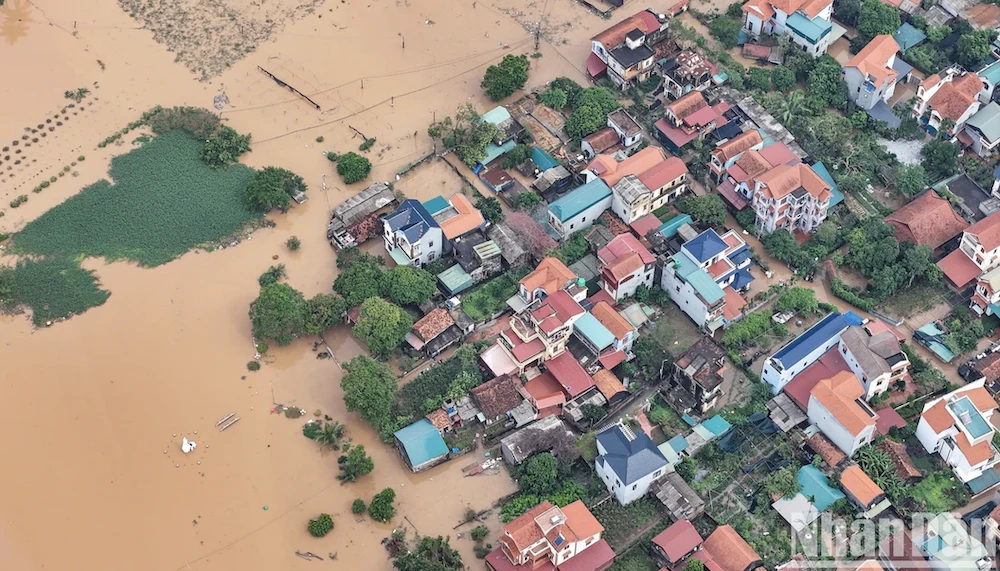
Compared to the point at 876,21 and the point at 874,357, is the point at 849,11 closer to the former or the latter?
the point at 876,21

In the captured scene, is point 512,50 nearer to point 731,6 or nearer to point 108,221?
point 731,6

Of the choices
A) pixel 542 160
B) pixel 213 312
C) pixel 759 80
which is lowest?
pixel 213 312

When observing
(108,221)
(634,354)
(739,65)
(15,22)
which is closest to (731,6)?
(739,65)

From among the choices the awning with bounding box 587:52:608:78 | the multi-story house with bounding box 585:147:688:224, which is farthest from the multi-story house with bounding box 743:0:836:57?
the multi-story house with bounding box 585:147:688:224

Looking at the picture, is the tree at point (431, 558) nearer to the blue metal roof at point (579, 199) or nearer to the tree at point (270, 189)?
the blue metal roof at point (579, 199)

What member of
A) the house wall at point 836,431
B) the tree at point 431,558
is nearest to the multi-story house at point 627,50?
the house wall at point 836,431

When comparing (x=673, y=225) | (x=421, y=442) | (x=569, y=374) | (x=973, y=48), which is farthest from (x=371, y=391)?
(x=973, y=48)

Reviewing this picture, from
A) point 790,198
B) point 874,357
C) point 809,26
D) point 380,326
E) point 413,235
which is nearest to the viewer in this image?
point 874,357

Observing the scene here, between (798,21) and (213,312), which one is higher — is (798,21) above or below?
above
